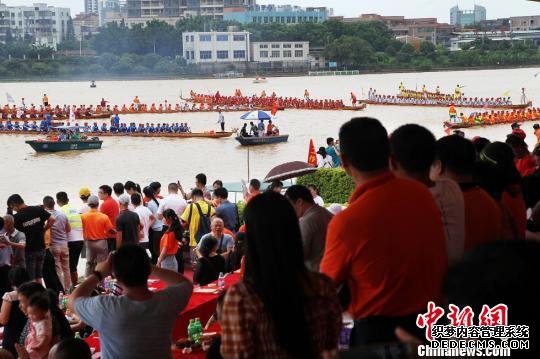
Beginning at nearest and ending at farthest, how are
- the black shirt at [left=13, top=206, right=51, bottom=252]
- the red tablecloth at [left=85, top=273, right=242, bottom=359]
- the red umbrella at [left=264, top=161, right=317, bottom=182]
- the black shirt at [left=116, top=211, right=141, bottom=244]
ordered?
the red tablecloth at [left=85, top=273, right=242, bottom=359] → the red umbrella at [left=264, top=161, right=317, bottom=182] → the black shirt at [left=13, top=206, right=51, bottom=252] → the black shirt at [left=116, top=211, right=141, bottom=244]

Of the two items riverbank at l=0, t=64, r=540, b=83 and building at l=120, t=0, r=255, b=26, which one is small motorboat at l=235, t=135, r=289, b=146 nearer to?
riverbank at l=0, t=64, r=540, b=83

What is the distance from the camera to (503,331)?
1858 millimetres

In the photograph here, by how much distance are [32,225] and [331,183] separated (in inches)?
272

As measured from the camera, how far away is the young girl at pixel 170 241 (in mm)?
8680

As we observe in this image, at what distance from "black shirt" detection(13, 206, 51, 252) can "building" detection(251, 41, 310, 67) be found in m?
121

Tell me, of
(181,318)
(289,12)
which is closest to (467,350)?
(181,318)

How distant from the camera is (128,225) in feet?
30.6

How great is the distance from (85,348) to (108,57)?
13263cm

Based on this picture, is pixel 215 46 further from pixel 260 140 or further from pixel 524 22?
pixel 260 140

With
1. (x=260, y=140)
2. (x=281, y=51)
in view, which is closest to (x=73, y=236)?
(x=260, y=140)

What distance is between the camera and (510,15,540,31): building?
17100cm

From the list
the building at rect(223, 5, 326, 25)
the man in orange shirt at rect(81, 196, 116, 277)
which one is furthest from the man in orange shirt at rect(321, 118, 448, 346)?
the building at rect(223, 5, 326, 25)

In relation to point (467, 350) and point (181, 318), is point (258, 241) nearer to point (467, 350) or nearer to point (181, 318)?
point (467, 350)

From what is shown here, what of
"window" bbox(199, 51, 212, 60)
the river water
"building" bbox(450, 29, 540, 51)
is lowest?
the river water
